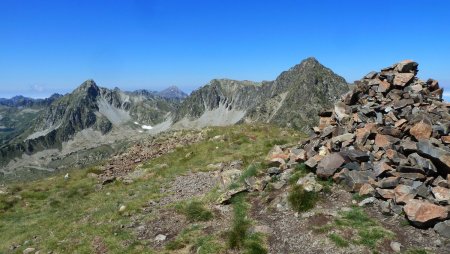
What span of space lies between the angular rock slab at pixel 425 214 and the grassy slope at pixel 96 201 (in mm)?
9438

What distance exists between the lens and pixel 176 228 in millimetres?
20766

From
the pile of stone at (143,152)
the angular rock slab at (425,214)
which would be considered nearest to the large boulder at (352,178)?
the angular rock slab at (425,214)

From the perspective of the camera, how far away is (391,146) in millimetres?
22062

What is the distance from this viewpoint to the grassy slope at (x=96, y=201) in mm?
21000

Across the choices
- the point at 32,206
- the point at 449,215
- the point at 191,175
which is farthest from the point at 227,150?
the point at 449,215

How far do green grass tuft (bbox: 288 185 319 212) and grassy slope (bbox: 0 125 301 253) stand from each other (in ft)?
16.9

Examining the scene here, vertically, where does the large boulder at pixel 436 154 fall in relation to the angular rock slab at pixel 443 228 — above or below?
above

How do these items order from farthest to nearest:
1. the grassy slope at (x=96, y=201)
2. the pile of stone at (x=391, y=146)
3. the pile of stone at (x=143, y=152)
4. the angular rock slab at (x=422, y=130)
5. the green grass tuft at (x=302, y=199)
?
the pile of stone at (x=143, y=152), the angular rock slab at (x=422, y=130), the grassy slope at (x=96, y=201), the green grass tuft at (x=302, y=199), the pile of stone at (x=391, y=146)

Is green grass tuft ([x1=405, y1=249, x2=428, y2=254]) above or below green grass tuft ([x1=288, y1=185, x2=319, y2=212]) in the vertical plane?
below

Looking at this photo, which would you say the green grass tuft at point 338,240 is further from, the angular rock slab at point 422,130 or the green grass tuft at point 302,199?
the angular rock slab at point 422,130

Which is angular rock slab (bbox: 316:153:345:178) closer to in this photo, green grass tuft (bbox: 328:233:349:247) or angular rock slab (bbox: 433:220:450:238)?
green grass tuft (bbox: 328:233:349:247)

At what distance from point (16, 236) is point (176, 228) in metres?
11.4

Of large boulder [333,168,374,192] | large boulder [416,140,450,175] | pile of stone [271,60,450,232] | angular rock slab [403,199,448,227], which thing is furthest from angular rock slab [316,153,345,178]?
angular rock slab [403,199,448,227]

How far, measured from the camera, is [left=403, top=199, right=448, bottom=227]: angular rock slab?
17250 millimetres
